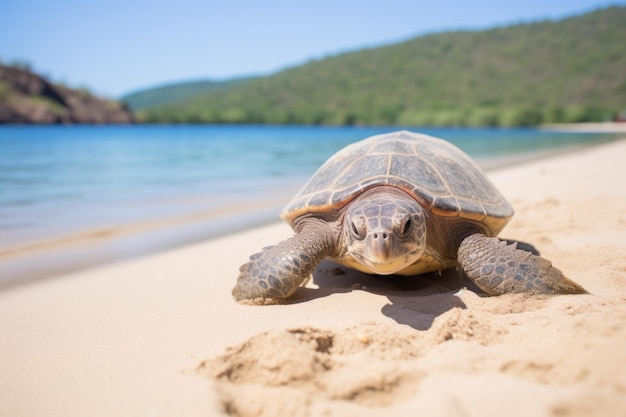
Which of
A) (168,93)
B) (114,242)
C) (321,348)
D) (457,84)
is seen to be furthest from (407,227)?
(168,93)

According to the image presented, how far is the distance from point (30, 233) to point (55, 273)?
2137 millimetres

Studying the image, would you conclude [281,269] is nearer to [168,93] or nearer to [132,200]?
[132,200]

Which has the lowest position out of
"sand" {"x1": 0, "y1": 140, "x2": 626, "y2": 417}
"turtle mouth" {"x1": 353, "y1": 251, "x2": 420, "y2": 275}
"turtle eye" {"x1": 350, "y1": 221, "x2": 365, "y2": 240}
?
"sand" {"x1": 0, "y1": 140, "x2": 626, "y2": 417}

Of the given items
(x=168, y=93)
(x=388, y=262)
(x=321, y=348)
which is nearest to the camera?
(x=321, y=348)

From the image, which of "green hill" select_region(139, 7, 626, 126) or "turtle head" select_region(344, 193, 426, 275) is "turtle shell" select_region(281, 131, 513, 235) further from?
"green hill" select_region(139, 7, 626, 126)

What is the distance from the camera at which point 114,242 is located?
545cm

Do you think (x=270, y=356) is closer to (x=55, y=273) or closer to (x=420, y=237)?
(x=420, y=237)

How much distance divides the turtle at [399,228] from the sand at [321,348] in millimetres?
164

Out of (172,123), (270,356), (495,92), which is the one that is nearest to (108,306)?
(270,356)

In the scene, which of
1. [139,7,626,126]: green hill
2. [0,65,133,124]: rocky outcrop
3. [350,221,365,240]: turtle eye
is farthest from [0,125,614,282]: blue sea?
[139,7,626,126]: green hill

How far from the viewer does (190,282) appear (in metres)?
3.68

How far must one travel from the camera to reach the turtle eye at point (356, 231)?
8.66ft

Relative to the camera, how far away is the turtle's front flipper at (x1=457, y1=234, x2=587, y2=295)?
2.75 metres

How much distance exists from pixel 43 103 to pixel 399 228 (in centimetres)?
7943
